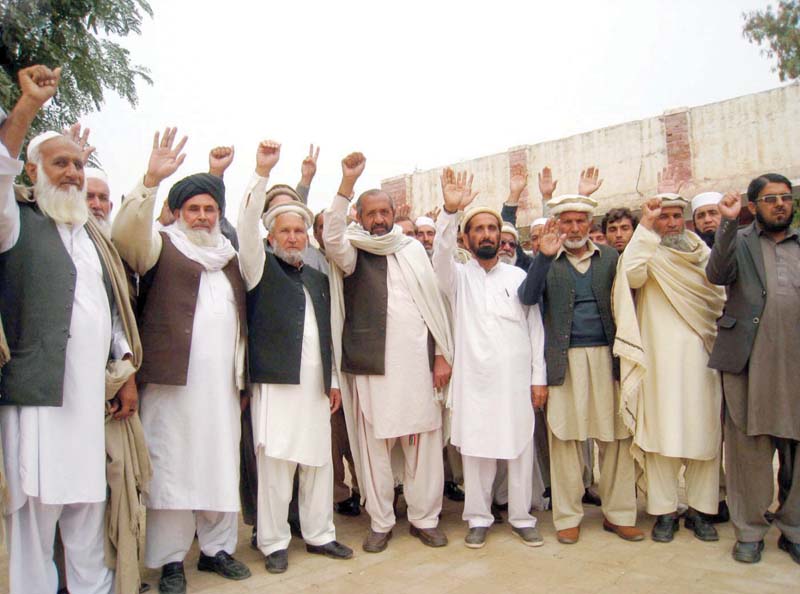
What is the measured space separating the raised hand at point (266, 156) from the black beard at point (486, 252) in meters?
1.43

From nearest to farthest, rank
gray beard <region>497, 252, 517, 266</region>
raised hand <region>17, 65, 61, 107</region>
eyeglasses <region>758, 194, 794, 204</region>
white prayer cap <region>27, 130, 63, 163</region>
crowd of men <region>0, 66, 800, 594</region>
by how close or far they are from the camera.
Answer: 1. raised hand <region>17, 65, 61, 107</region>
2. crowd of men <region>0, 66, 800, 594</region>
3. white prayer cap <region>27, 130, 63, 163</region>
4. eyeglasses <region>758, 194, 794, 204</region>
5. gray beard <region>497, 252, 517, 266</region>

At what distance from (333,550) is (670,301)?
2.61 meters

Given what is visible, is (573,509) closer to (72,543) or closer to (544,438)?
(544,438)

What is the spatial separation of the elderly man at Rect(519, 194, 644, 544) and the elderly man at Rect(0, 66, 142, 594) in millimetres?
Result: 2479

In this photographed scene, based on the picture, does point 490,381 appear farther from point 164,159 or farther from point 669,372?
point 164,159

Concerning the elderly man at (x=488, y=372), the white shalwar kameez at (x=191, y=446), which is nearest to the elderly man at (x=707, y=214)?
the elderly man at (x=488, y=372)

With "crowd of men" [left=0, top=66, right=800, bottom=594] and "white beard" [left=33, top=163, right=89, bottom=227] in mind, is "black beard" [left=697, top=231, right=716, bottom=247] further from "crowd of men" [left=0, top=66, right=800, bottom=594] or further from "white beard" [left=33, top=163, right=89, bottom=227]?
"white beard" [left=33, top=163, right=89, bottom=227]

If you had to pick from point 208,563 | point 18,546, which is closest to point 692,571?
point 208,563

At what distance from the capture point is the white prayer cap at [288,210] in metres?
4.13

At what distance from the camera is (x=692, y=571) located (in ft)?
12.1

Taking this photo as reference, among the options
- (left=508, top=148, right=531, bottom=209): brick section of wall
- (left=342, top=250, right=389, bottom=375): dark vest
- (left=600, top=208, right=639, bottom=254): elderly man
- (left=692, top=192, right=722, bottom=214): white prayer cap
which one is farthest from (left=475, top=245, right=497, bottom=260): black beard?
(left=508, top=148, right=531, bottom=209): brick section of wall

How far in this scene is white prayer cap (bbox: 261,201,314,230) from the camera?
4.13 m

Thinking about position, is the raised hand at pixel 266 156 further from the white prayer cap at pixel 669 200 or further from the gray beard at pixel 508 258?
the white prayer cap at pixel 669 200

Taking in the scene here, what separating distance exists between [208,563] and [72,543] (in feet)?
2.89
